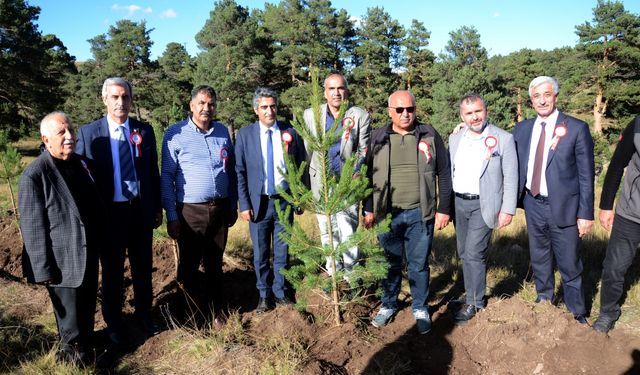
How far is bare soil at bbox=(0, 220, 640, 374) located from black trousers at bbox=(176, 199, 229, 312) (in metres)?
0.45

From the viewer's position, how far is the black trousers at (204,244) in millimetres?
4117

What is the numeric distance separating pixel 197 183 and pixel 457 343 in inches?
117

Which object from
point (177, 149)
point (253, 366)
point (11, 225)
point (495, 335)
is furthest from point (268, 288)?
point (11, 225)

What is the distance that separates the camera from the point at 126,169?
3863 mm

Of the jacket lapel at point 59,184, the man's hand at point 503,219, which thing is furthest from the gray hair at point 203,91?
the man's hand at point 503,219

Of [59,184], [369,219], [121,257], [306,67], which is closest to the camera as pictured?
[59,184]

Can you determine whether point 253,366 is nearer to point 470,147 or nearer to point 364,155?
point 364,155

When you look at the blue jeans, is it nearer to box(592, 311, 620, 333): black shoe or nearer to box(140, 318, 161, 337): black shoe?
box(592, 311, 620, 333): black shoe

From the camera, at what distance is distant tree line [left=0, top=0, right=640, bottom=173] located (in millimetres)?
25516

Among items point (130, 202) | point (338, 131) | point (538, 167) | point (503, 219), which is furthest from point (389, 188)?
point (130, 202)

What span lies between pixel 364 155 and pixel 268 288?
1865 mm

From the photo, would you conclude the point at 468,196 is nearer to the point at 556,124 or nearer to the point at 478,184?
the point at 478,184

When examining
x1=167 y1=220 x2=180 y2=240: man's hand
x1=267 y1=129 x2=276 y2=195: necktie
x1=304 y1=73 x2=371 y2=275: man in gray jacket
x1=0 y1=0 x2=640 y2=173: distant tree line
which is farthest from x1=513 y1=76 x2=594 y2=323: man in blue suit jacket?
x1=0 y1=0 x2=640 y2=173: distant tree line

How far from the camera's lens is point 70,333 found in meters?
3.46
